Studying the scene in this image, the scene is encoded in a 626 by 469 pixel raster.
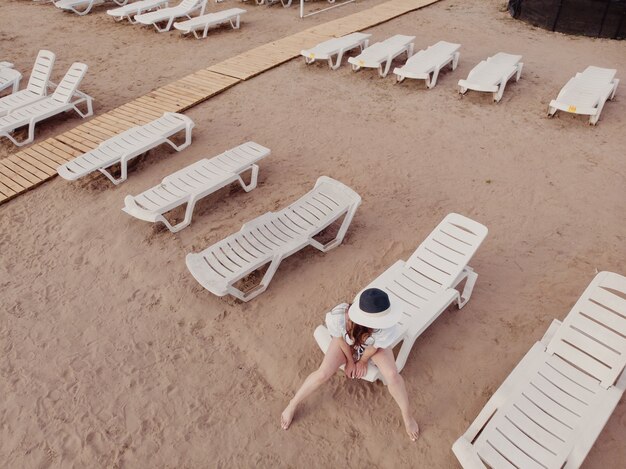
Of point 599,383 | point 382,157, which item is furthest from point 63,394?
point 382,157

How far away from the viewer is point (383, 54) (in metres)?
8.95

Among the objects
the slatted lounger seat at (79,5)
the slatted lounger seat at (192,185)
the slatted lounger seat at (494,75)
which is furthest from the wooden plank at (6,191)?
the slatted lounger seat at (79,5)

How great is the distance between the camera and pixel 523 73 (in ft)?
29.0

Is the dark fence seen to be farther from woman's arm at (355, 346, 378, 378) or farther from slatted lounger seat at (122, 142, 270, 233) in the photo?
woman's arm at (355, 346, 378, 378)

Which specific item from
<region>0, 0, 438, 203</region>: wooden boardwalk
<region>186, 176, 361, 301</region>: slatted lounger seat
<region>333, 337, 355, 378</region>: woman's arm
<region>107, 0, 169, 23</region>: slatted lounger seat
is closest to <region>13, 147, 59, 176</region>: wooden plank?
<region>0, 0, 438, 203</region>: wooden boardwalk

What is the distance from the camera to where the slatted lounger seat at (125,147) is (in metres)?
6.25

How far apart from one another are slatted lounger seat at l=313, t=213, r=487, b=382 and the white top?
748 mm

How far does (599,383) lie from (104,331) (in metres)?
4.37

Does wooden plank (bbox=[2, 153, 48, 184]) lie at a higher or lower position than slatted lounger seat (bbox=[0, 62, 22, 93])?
lower

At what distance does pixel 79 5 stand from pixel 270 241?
506 inches

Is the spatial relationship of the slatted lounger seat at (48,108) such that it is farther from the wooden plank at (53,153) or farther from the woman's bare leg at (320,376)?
the woman's bare leg at (320,376)

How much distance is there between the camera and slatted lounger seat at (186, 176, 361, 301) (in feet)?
15.2

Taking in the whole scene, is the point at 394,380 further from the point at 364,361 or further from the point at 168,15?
the point at 168,15

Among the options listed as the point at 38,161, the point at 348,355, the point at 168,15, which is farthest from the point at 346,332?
the point at 168,15
